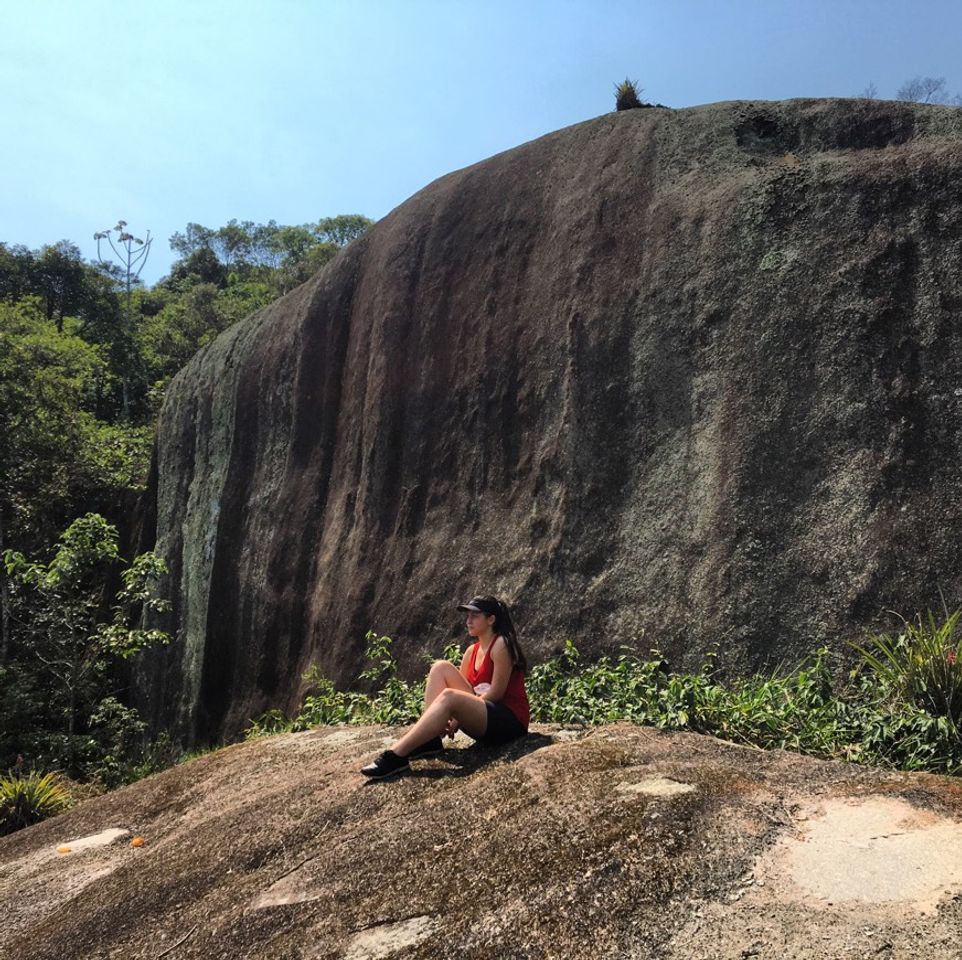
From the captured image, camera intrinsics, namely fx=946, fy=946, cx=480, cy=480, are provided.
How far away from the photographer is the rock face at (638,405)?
21.0 ft

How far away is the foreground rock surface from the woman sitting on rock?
15 centimetres

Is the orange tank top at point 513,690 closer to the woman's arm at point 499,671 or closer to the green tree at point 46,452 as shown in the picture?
the woman's arm at point 499,671

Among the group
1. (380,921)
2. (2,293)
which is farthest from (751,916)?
(2,293)

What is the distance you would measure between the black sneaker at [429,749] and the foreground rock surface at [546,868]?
100 mm

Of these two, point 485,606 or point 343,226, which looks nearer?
point 485,606

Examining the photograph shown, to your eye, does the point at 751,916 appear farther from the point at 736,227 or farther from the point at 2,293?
the point at 2,293

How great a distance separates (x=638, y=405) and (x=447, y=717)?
3624 millimetres

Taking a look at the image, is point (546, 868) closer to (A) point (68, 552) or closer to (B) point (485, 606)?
(B) point (485, 606)

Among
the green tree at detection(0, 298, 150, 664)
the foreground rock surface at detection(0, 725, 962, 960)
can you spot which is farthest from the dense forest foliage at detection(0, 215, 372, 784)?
the foreground rock surface at detection(0, 725, 962, 960)

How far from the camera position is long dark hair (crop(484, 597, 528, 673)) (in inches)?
201

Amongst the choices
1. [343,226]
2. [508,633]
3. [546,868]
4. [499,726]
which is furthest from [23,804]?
[343,226]

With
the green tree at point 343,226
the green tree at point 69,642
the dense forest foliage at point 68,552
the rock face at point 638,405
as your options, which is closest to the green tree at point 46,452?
the dense forest foliage at point 68,552

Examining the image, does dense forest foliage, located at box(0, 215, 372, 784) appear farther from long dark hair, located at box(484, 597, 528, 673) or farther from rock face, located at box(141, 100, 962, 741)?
long dark hair, located at box(484, 597, 528, 673)

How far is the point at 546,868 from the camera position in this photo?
337cm
